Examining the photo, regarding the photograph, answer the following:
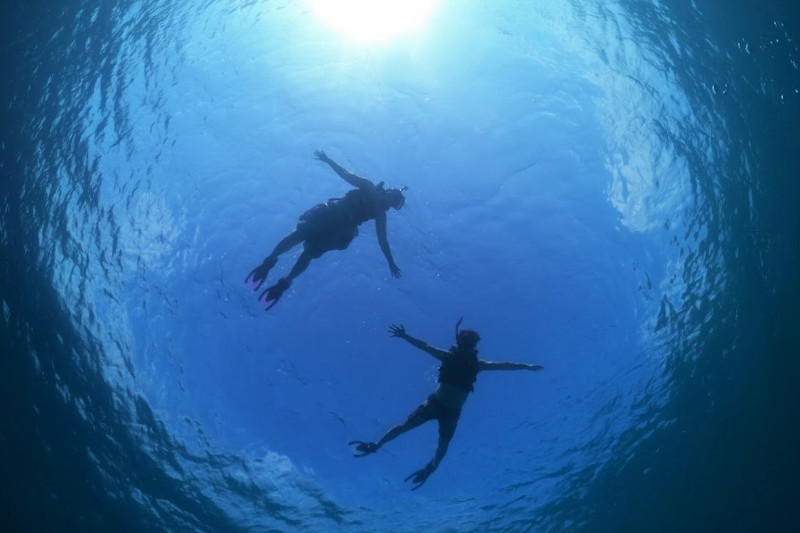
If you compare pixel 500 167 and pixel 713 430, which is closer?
pixel 500 167

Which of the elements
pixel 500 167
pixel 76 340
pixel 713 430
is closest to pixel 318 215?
pixel 500 167

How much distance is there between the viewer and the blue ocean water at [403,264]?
12.8m

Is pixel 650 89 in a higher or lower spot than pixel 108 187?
higher

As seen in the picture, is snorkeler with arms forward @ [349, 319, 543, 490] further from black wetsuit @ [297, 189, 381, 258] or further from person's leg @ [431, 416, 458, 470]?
black wetsuit @ [297, 189, 381, 258]

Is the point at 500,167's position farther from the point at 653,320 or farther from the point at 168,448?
the point at 168,448

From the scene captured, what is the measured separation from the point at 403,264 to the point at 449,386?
8205 mm

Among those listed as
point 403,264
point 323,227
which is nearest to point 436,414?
point 323,227

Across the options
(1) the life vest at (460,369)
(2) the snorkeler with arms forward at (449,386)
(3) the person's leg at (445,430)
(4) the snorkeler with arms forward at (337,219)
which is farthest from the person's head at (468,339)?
(4) the snorkeler with arms forward at (337,219)

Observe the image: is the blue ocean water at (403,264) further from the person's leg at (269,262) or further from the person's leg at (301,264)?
the person's leg at (301,264)

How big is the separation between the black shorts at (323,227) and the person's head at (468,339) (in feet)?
9.37

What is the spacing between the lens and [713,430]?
691 inches

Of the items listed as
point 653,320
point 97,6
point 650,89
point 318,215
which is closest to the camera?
point 318,215

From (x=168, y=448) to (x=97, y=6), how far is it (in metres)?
13.6

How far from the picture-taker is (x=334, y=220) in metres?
8.75
